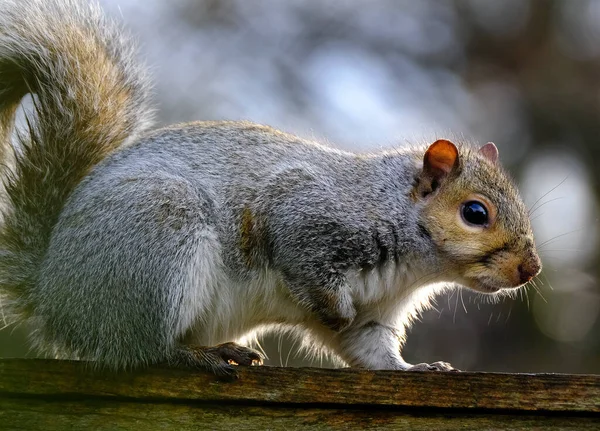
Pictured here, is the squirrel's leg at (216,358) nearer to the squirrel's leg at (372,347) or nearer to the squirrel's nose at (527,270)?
the squirrel's leg at (372,347)

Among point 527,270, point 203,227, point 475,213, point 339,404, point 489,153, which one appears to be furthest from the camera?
point 489,153

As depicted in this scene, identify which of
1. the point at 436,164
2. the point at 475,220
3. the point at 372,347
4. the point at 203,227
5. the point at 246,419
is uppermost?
the point at 436,164

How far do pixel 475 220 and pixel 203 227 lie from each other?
0.81m

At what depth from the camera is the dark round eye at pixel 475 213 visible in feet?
8.43

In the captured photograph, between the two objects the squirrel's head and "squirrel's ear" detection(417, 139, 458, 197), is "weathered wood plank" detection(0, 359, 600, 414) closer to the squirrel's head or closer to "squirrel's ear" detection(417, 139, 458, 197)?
the squirrel's head

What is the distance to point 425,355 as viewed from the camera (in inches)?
231

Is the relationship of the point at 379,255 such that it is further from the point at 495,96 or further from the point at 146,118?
the point at 495,96

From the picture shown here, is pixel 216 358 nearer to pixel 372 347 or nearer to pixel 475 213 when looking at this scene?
pixel 372 347

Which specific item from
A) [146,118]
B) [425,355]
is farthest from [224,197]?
[425,355]

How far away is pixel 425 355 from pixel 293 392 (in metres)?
3.96

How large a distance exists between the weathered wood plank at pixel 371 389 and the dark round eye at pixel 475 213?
2.13 ft

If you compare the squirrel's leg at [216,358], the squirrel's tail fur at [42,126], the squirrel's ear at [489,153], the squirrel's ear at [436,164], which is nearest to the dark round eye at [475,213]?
the squirrel's ear at [436,164]

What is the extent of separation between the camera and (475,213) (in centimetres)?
258

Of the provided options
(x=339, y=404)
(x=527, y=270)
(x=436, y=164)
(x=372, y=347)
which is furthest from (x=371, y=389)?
(x=436, y=164)
